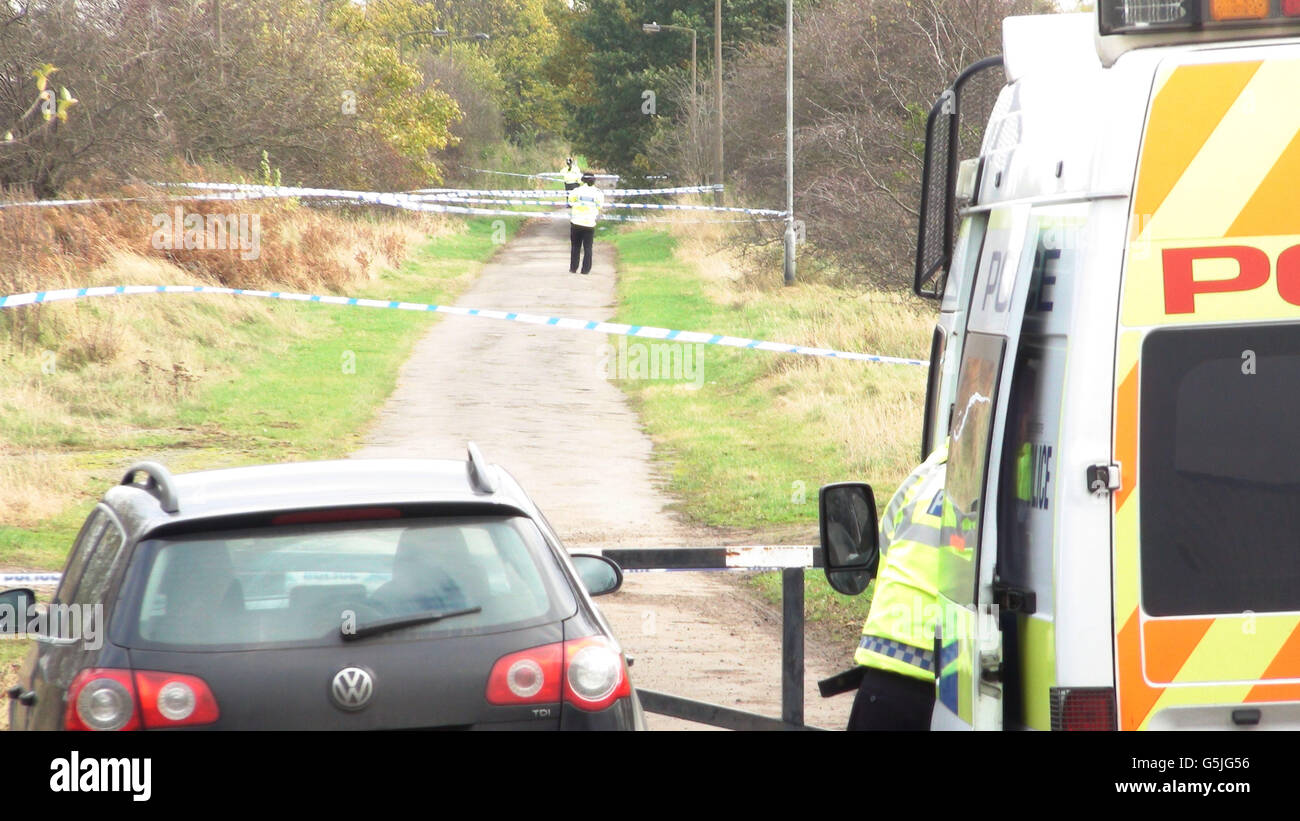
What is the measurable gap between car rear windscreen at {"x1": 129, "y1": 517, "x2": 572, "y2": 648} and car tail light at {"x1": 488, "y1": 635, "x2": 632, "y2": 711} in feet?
0.37

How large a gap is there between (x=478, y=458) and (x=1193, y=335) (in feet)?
6.87

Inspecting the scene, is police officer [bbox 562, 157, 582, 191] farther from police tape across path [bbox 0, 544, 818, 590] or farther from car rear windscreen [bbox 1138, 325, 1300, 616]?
car rear windscreen [bbox 1138, 325, 1300, 616]

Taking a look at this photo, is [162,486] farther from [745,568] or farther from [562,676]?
[745,568]

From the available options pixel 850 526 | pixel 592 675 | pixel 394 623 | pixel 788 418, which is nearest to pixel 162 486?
pixel 394 623

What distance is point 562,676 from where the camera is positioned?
3.80 meters

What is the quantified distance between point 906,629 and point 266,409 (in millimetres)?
12703

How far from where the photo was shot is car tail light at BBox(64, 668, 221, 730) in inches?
140

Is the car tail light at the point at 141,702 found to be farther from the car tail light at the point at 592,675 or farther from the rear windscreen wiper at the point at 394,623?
the car tail light at the point at 592,675

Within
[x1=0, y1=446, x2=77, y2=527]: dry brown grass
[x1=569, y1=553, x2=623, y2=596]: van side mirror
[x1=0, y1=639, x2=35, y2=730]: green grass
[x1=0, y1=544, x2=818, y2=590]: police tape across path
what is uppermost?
[x1=569, y1=553, x2=623, y2=596]: van side mirror

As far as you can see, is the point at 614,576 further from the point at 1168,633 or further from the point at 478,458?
the point at 1168,633

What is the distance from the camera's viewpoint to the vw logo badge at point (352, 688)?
3.62m

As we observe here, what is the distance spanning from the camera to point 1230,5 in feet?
9.98

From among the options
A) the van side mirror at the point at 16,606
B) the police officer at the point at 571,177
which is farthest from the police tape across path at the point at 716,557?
the police officer at the point at 571,177

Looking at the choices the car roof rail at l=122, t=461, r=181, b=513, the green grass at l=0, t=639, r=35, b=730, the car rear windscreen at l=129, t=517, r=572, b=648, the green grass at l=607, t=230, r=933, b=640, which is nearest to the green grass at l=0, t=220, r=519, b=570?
the green grass at l=0, t=639, r=35, b=730
